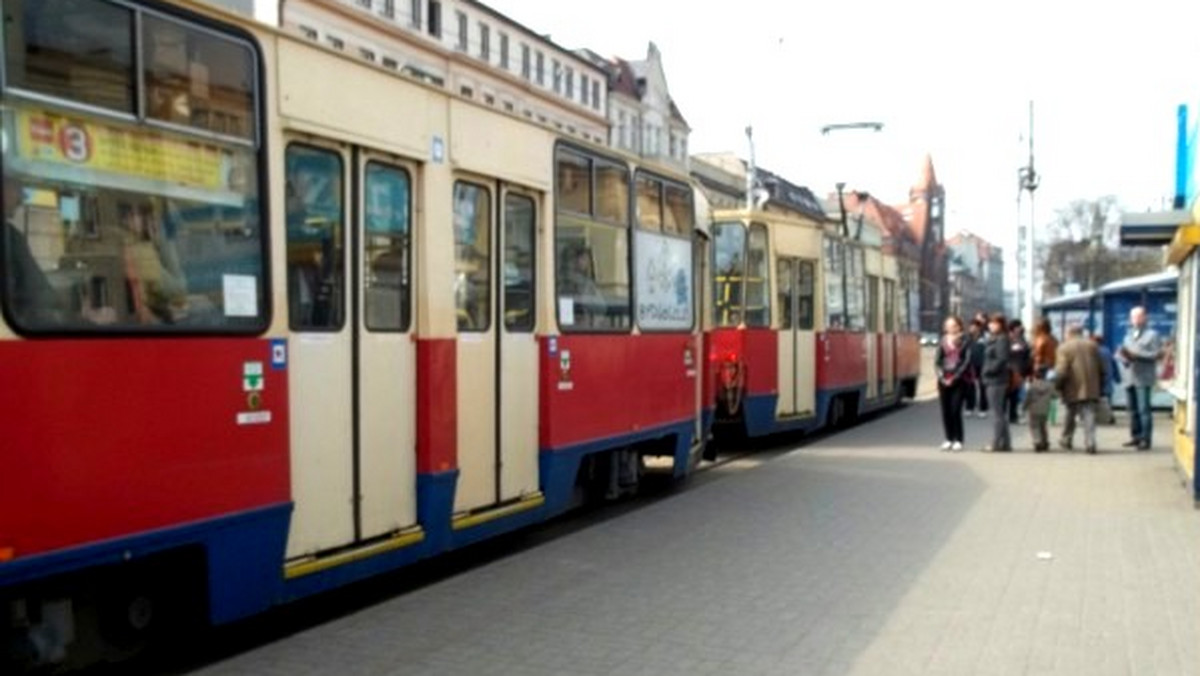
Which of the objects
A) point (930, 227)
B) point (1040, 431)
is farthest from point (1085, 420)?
point (930, 227)

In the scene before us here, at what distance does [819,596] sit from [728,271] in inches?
387

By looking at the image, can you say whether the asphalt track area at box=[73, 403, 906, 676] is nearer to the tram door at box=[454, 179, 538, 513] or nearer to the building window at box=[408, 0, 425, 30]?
the tram door at box=[454, 179, 538, 513]

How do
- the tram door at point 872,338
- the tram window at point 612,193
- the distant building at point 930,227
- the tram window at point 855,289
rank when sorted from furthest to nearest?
1. the distant building at point 930,227
2. the tram door at point 872,338
3. the tram window at point 855,289
4. the tram window at point 612,193

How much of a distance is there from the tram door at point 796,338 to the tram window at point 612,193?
6905 mm

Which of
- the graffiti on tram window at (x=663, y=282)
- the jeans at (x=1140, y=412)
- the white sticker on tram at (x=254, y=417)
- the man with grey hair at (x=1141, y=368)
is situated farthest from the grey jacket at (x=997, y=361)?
the white sticker on tram at (x=254, y=417)

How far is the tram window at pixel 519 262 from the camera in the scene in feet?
28.8

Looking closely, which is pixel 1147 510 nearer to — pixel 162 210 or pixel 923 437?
pixel 923 437

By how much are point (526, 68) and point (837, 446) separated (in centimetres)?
5954

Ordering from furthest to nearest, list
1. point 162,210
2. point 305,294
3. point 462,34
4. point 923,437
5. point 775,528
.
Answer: point 462,34 → point 923,437 → point 775,528 → point 305,294 → point 162,210

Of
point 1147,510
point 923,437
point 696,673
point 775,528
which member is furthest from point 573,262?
point 923,437

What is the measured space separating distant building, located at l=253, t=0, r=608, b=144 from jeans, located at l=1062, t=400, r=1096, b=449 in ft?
95.2

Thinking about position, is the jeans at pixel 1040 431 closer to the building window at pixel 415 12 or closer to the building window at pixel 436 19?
the building window at pixel 415 12

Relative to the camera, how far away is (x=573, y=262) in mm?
9758

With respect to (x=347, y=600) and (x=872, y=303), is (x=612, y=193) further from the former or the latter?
(x=872, y=303)
